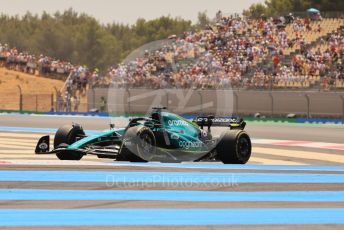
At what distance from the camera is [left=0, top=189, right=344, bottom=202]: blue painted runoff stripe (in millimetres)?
10117

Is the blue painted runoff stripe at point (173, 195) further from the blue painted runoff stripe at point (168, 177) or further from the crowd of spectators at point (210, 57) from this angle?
the crowd of spectators at point (210, 57)

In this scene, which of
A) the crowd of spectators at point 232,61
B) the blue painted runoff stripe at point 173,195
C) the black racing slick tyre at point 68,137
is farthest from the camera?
the crowd of spectators at point 232,61

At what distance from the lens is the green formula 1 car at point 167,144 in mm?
14203

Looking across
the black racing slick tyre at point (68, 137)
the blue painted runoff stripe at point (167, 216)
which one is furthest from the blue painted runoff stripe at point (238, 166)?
the blue painted runoff stripe at point (167, 216)

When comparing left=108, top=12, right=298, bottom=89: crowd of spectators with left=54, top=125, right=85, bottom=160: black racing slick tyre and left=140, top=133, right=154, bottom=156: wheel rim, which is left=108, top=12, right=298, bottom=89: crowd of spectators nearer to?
left=54, top=125, right=85, bottom=160: black racing slick tyre

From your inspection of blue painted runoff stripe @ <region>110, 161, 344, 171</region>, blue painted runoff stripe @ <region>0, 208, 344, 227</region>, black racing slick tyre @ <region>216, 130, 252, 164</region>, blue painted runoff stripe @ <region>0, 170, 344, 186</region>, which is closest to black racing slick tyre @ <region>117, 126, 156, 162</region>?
blue painted runoff stripe @ <region>110, 161, 344, 171</region>

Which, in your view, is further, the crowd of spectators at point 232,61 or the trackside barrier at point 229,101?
the crowd of spectators at point 232,61

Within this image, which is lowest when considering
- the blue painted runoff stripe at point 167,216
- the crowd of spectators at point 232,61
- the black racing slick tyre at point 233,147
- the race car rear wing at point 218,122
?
the blue painted runoff stripe at point 167,216

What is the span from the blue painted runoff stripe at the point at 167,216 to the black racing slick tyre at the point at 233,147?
4902 mm

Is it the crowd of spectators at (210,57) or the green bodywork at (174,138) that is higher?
the crowd of spectators at (210,57)

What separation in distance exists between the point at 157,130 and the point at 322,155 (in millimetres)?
5163

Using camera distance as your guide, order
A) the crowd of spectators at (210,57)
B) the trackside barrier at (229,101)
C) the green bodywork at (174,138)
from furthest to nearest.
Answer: the crowd of spectators at (210,57), the trackside barrier at (229,101), the green bodywork at (174,138)

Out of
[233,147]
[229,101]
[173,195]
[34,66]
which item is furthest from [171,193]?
[34,66]

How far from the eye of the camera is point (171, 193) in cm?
1063
